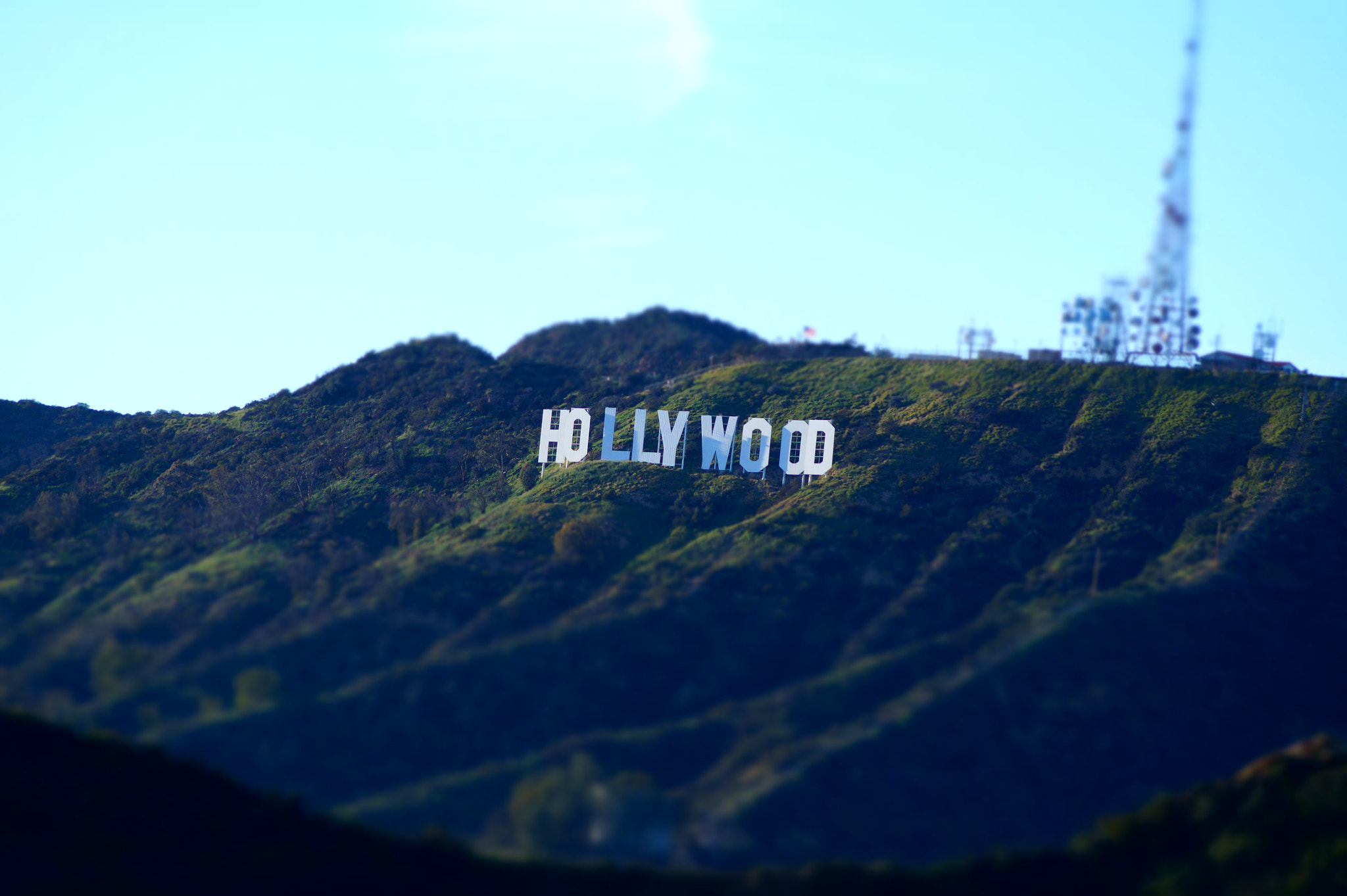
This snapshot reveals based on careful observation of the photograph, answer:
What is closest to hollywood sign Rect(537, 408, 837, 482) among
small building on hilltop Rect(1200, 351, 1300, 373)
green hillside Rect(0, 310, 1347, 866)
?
green hillside Rect(0, 310, 1347, 866)

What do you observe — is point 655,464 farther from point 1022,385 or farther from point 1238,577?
point 1238,577

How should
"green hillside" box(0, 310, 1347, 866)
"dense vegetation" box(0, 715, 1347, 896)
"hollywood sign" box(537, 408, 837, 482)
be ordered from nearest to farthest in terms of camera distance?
"dense vegetation" box(0, 715, 1347, 896)
"green hillside" box(0, 310, 1347, 866)
"hollywood sign" box(537, 408, 837, 482)

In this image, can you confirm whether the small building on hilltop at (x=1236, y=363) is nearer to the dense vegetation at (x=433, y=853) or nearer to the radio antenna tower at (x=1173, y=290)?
the radio antenna tower at (x=1173, y=290)

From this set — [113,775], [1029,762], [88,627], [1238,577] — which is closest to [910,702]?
[1029,762]

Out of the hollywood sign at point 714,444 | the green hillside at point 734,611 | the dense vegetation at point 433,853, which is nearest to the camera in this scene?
the dense vegetation at point 433,853

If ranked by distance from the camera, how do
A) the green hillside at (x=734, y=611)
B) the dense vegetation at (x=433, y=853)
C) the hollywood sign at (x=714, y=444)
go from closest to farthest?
1. the dense vegetation at (x=433, y=853)
2. the green hillside at (x=734, y=611)
3. the hollywood sign at (x=714, y=444)

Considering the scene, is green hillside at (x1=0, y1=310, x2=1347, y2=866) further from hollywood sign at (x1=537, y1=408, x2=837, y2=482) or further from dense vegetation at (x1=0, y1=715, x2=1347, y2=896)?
dense vegetation at (x1=0, y1=715, x2=1347, y2=896)

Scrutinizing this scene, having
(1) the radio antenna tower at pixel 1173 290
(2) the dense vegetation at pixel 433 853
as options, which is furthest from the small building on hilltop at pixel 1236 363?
(2) the dense vegetation at pixel 433 853

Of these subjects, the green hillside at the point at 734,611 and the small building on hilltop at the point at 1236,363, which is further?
the small building on hilltop at the point at 1236,363
